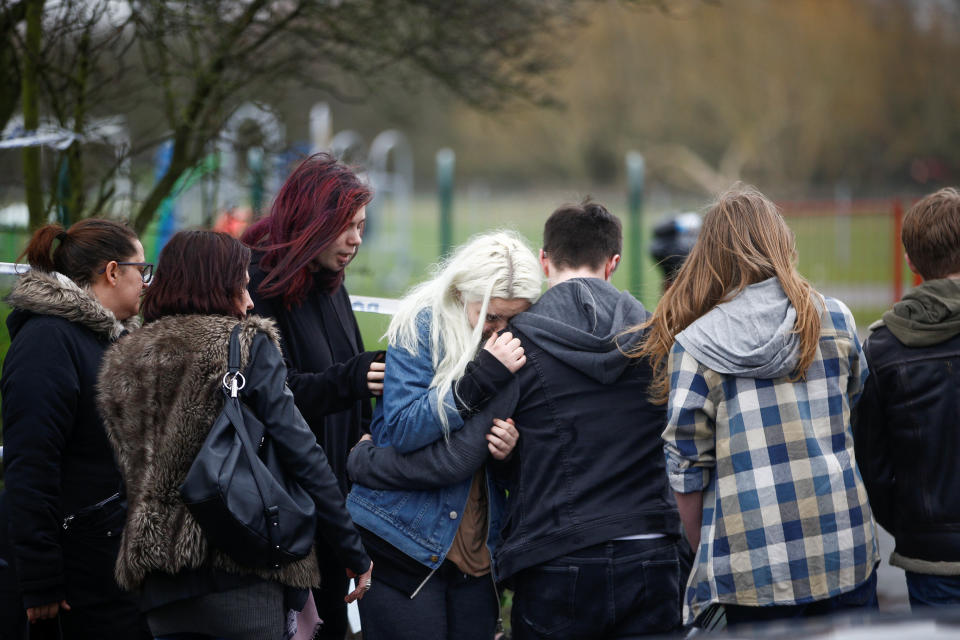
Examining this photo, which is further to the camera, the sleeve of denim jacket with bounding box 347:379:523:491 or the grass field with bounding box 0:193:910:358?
the grass field with bounding box 0:193:910:358

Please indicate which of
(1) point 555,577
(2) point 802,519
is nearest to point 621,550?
(1) point 555,577

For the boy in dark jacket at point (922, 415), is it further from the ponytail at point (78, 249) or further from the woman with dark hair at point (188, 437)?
the ponytail at point (78, 249)

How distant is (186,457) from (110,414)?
263 millimetres

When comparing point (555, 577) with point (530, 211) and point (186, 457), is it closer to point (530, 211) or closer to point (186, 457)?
point (186, 457)

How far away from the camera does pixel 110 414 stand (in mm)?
2557

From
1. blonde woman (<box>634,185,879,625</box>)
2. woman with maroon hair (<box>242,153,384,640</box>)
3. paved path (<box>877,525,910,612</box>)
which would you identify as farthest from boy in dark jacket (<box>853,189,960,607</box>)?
paved path (<box>877,525,910,612</box>)

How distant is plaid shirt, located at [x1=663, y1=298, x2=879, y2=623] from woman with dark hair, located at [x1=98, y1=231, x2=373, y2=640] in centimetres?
101

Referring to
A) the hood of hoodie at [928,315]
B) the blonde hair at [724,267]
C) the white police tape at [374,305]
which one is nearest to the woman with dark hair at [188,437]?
the blonde hair at [724,267]

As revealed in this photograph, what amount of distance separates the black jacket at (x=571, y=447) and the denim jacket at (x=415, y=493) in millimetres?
69

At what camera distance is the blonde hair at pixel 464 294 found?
8.93ft

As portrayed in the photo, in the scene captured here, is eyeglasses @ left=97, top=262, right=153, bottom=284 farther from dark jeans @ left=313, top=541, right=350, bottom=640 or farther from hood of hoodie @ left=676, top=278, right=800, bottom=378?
hood of hoodie @ left=676, top=278, right=800, bottom=378

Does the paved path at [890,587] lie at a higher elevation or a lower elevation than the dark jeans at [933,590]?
lower

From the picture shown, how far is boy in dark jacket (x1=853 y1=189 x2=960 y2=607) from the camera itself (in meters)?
2.71

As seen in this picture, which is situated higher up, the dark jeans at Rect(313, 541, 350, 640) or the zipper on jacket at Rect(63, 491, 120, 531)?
the zipper on jacket at Rect(63, 491, 120, 531)
